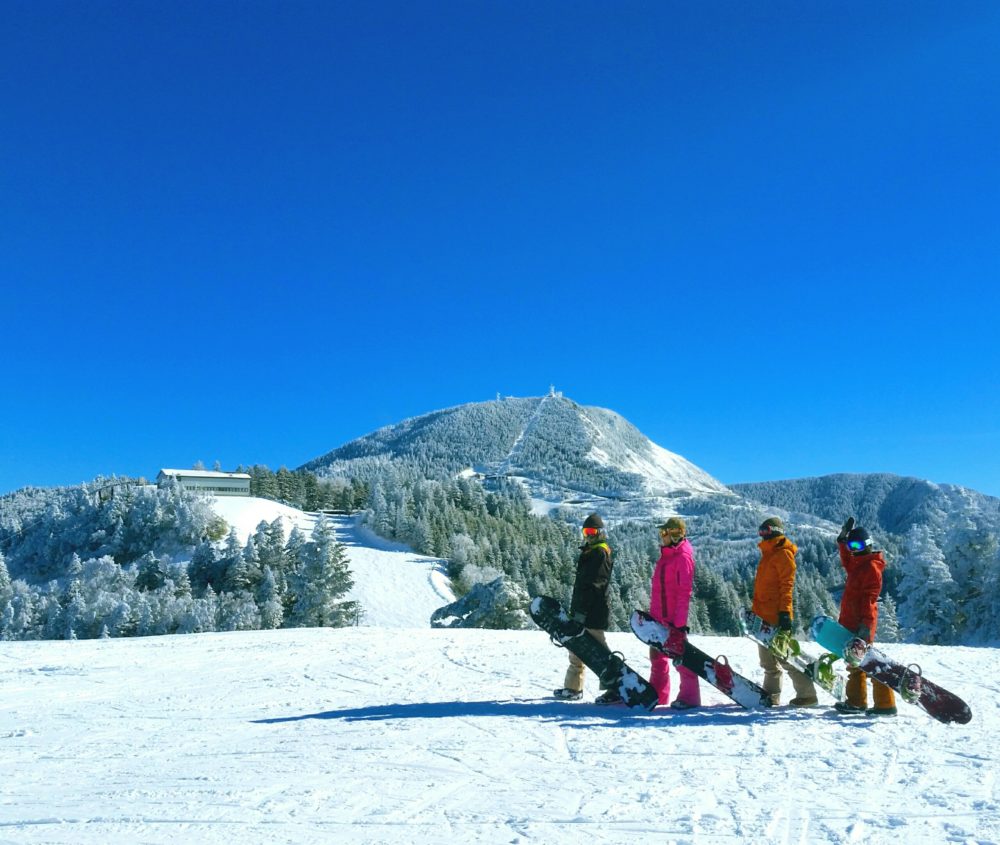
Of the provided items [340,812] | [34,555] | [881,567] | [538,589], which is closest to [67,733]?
[340,812]

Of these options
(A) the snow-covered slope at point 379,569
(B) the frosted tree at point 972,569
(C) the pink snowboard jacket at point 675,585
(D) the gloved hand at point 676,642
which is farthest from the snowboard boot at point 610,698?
(A) the snow-covered slope at point 379,569

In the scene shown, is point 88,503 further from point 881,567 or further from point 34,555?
point 881,567

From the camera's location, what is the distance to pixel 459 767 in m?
6.11

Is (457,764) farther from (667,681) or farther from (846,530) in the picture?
(846,530)

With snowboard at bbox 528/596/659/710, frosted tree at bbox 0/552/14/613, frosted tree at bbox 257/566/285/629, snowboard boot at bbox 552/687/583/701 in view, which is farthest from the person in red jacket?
frosted tree at bbox 0/552/14/613

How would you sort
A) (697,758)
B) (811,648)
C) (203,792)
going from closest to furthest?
(203,792) < (697,758) < (811,648)

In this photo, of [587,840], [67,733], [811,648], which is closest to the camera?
[587,840]

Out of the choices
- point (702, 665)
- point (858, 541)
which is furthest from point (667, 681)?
point (858, 541)

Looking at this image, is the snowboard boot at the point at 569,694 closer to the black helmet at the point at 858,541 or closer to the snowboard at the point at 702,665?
the snowboard at the point at 702,665

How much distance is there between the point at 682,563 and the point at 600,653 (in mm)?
1647

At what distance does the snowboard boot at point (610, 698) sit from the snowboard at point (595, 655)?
0.09 m

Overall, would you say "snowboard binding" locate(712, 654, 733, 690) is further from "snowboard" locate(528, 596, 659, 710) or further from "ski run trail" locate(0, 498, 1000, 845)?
"snowboard" locate(528, 596, 659, 710)

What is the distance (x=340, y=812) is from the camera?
500 cm

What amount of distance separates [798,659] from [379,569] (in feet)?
211
